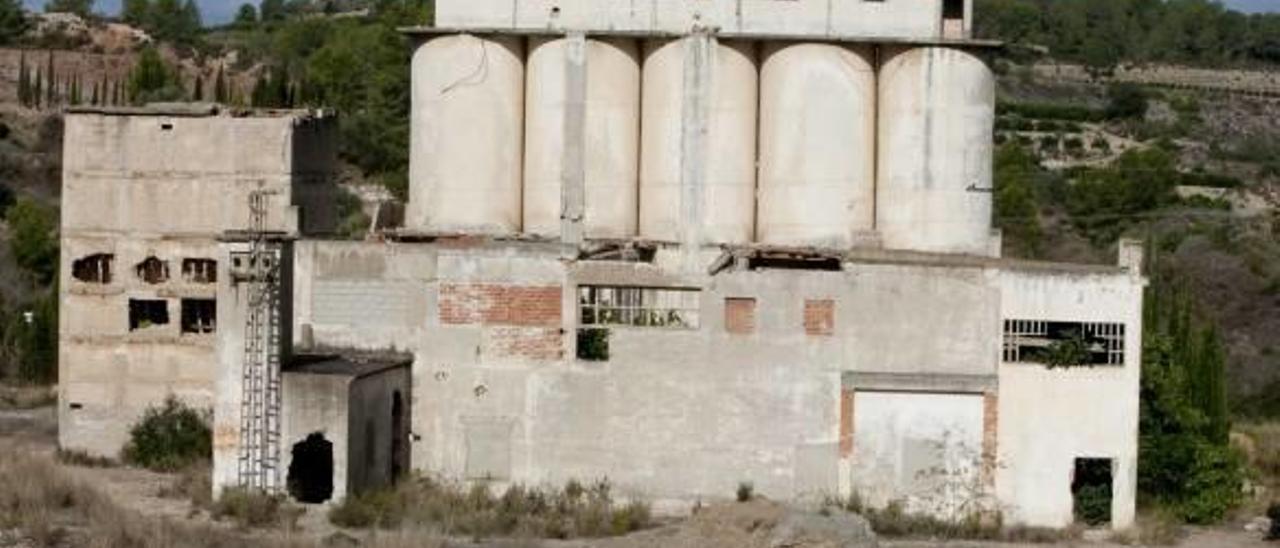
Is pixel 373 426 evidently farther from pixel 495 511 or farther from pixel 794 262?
pixel 794 262

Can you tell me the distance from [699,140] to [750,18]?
6.83 feet

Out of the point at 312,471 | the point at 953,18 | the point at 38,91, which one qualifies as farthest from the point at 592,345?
the point at 38,91

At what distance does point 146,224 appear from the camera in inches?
1444

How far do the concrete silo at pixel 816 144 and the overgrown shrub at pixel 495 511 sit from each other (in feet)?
19.8

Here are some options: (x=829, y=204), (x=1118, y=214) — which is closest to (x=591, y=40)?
(x=829, y=204)

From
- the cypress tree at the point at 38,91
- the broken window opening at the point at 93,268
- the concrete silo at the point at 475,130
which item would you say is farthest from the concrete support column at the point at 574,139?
the cypress tree at the point at 38,91

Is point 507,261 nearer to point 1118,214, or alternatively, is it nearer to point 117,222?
point 117,222

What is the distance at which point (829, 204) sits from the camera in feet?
116

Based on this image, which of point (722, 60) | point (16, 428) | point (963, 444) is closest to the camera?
point (963, 444)

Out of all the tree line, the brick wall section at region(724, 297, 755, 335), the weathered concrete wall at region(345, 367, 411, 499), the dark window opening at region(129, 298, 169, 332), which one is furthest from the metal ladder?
the tree line

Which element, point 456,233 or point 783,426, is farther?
point 456,233

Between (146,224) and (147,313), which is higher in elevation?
(146,224)

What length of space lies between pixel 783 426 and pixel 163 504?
8538mm

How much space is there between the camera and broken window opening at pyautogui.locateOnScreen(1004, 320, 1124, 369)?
31469mm
